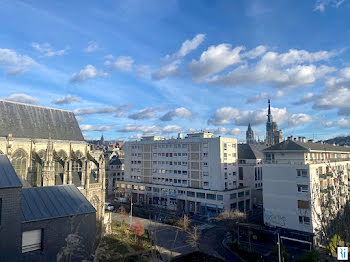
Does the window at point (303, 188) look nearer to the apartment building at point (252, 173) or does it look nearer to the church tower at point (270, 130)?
the apartment building at point (252, 173)

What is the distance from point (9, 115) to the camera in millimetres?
38000

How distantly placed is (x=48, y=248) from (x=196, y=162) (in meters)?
47.3

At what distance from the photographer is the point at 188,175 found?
6362 centimetres

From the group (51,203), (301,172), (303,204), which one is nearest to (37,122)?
(51,203)

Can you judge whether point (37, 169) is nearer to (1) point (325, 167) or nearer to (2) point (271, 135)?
(1) point (325, 167)

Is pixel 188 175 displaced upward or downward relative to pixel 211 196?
upward

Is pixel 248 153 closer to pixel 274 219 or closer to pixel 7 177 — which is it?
pixel 274 219

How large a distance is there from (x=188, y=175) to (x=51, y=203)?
46.4 meters

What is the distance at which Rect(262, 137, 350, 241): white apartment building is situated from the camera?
125ft

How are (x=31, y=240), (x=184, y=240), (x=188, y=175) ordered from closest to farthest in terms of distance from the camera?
(x=31, y=240), (x=184, y=240), (x=188, y=175)

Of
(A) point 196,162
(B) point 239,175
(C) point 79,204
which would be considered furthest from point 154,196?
(C) point 79,204

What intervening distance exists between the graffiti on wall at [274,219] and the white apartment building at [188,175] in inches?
498

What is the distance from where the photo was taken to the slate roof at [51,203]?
18.0 metres

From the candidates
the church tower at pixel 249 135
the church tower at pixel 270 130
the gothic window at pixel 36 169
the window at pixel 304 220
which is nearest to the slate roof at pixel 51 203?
the gothic window at pixel 36 169
